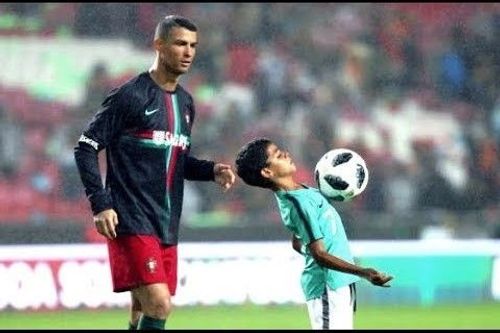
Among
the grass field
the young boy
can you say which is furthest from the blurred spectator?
the young boy

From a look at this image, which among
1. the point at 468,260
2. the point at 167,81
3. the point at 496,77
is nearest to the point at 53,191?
the point at 468,260

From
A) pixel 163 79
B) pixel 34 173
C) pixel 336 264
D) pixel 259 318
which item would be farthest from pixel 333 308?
pixel 34 173

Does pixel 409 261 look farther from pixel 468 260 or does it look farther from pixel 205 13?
pixel 205 13

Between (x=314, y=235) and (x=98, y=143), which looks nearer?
(x=314, y=235)

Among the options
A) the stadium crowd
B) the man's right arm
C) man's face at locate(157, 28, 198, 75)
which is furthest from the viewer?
the stadium crowd

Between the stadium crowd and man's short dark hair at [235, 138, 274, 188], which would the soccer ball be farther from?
the stadium crowd

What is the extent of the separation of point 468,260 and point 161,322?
22.4 feet

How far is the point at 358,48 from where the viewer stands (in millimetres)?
15625

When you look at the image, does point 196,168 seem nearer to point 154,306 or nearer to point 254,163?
point 254,163

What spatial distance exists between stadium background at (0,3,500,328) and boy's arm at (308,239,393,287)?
5.75 meters

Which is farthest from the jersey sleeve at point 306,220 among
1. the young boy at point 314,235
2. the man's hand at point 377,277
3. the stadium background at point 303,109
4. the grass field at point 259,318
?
the stadium background at point 303,109

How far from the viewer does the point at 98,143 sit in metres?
6.01

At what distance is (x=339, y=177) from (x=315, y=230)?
1.29 ft

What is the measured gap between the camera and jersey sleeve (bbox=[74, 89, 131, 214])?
592cm
